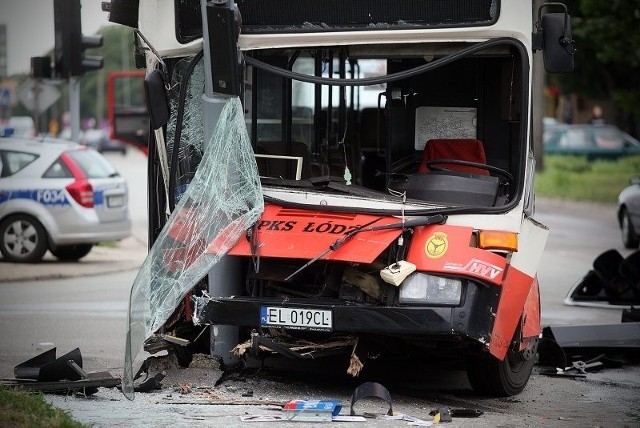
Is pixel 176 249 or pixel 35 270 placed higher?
pixel 176 249

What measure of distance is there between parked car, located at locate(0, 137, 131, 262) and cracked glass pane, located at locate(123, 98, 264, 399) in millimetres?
9495

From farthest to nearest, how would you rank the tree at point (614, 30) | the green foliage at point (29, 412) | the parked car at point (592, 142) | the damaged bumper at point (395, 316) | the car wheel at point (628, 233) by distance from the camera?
the parked car at point (592, 142) < the tree at point (614, 30) < the car wheel at point (628, 233) < the damaged bumper at point (395, 316) < the green foliage at point (29, 412)

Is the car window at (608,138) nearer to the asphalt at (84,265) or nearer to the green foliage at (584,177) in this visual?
the green foliage at (584,177)

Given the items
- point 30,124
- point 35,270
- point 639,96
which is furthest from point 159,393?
point 30,124

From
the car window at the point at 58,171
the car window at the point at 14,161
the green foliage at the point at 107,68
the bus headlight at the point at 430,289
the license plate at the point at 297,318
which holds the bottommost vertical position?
the green foliage at the point at 107,68

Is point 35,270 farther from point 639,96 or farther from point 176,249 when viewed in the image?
point 639,96

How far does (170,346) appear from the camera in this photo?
29.3 feet

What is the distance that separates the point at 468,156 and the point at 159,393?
2.62 meters

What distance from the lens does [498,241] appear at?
26.7 feet

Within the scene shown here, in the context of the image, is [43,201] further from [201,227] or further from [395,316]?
[395,316]

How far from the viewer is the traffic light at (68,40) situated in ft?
55.0

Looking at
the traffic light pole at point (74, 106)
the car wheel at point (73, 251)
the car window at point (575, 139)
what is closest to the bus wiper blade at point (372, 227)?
the car wheel at point (73, 251)

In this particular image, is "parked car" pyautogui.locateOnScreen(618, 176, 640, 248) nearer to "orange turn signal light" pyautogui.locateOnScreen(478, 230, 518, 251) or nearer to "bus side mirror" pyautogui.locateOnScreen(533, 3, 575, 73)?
"bus side mirror" pyautogui.locateOnScreen(533, 3, 575, 73)

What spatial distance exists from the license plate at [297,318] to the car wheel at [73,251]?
11.2m
